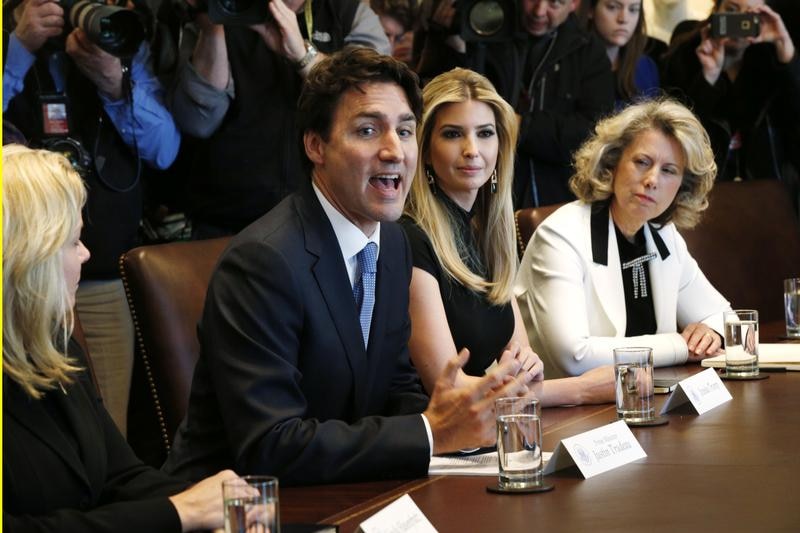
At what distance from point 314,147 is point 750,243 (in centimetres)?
246

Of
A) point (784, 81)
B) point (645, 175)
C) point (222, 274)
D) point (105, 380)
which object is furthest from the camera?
point (784, 81)

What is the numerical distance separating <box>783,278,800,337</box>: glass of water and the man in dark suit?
48.8 inches

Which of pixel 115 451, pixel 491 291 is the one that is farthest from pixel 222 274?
pixel 491 291

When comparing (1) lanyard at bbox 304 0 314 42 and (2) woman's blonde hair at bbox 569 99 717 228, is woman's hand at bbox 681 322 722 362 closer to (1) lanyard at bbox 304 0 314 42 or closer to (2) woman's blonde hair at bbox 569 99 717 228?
(2) woman's blonde hair at bbox 569 99 717 228

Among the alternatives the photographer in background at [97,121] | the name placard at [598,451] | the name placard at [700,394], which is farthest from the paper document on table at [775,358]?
the photographer in background at [97,121]

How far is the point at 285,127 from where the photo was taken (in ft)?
12.2

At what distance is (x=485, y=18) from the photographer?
416cm

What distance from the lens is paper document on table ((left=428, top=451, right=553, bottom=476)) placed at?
2012mm

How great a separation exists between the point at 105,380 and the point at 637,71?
2.50 metres

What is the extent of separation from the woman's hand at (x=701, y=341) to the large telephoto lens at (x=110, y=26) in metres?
1.57

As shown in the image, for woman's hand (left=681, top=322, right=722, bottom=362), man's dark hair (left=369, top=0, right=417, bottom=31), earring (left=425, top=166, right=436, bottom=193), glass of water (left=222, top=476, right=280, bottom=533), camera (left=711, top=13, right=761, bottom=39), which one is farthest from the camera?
camera (left=711, top=13, right=761, bottom=39)

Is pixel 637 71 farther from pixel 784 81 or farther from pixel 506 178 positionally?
pixel 506 178

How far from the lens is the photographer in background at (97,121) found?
3400 mm

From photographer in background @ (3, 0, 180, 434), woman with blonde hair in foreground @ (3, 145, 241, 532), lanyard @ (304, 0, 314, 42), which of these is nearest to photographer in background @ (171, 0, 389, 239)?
lanyard @ (304, 0, 314, 42)
